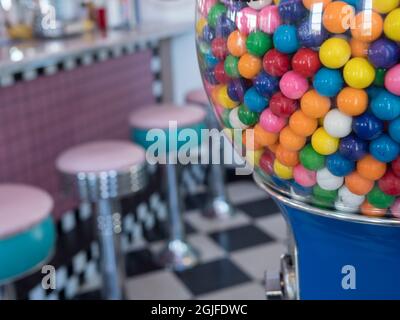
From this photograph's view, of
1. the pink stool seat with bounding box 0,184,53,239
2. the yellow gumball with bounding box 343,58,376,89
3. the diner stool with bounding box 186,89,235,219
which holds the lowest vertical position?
the diner stool with bounding box 186,89,235,219

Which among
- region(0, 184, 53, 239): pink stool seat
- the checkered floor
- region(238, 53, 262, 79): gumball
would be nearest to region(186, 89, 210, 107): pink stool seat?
the checkered floor

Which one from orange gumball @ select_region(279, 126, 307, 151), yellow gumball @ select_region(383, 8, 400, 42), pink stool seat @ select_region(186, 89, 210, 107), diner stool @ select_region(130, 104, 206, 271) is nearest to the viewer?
yellow gumball @ select_region(383, 8, 400, 42)

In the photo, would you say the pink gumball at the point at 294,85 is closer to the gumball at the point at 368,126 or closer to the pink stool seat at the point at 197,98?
the gumball at the point at 368,126

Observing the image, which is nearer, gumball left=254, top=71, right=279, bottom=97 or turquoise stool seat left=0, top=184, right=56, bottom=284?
gumball left=254, top=71, right=279, bottom=97

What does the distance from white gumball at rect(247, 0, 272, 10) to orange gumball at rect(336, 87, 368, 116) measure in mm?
161

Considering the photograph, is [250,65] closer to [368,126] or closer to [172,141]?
[368,126]

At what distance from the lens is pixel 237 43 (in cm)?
79

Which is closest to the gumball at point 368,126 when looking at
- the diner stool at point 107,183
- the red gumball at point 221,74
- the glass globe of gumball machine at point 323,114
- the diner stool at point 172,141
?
the glass globe of gumball machine at point 323,114

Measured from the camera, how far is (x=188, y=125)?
108 inches

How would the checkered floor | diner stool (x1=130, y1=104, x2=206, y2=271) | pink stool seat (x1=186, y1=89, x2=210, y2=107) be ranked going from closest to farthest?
diner stool (x1=130, y1=104, x2=206, y2=271) → the checkered floor → pink stool seat (x1=186, y1=89, x2=210, y2=107)

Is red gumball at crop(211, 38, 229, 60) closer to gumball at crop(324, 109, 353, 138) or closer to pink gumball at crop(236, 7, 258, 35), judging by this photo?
pink gumball at crop(236, 7, 258, 35)

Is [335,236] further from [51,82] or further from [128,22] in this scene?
[128,22]

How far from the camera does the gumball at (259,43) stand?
757mm

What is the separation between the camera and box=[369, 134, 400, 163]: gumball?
0.71m
